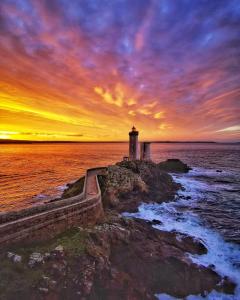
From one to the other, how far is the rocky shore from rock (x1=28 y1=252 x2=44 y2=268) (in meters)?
0.02

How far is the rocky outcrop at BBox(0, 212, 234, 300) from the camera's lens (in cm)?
1151

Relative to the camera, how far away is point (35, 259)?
12.3 m

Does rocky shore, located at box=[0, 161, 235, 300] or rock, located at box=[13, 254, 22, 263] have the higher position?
rock, located at box=[13, 254, 22, 263]

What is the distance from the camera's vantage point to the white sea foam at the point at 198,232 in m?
14.8

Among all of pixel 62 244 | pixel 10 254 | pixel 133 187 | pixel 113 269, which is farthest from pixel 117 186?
pixel 10 254

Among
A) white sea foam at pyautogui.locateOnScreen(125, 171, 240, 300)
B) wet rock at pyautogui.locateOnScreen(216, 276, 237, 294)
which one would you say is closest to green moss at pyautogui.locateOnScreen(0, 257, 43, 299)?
white sea foam at pyautogui.locateOnScreen(125, 171, 240, 300)

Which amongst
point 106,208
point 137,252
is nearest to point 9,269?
point 137,252

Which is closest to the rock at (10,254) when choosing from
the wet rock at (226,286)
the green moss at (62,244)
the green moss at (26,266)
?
the green moss at (26,266)

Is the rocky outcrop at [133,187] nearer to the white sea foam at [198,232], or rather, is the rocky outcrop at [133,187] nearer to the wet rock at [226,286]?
the white sea foam at [198,232]

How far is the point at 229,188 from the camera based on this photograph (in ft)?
130

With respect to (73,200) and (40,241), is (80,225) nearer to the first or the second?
(73,200)

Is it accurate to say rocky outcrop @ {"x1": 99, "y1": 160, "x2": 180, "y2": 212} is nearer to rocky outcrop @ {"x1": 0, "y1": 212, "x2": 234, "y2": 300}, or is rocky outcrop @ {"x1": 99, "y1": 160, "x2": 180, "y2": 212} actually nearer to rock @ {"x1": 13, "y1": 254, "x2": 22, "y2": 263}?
rocky outcrop @ {"x1": 0, "y1": 212, "x2": 234, "y2": 300}

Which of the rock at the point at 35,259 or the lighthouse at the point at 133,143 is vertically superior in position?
the lighthouse at the point at 133,143

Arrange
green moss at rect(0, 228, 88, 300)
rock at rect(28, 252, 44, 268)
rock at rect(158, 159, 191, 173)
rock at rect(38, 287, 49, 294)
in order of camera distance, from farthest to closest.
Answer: rock at rect(158, 159, 191, 173) < rock at rect(28, 252, 44, 268) < rock at rect(38, 287, 49, 294) < green moss at rect(0, 228, 88, 300)
